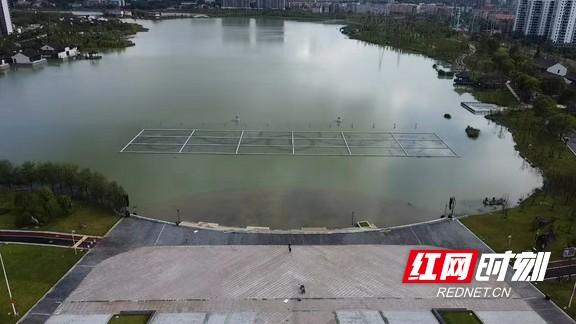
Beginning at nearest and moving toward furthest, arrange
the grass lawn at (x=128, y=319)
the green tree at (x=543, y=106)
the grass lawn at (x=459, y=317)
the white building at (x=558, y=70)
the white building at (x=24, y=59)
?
the grass lawn at (x=128, y=319)
the grass lawn at (x=459, y=317)
the green tree at (x=543, y=106)
the white building at (x=558, y=70)
the white building at (x=24, y=59)

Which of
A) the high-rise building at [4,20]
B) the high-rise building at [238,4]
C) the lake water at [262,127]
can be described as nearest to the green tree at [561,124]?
the lake water at [262,127]

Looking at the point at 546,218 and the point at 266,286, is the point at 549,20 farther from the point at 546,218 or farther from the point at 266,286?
the point at 266,286

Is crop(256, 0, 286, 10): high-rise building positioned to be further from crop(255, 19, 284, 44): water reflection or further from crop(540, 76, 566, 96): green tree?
crop(540, 76, 566, 96): green tree

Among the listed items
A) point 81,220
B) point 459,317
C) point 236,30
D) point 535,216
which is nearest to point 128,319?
point 81,220

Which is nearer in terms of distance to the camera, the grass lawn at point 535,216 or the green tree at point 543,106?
the grass lawn at point 535,216

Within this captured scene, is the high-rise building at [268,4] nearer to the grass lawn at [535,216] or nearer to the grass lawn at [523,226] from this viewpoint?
the grass lawn at [535,216]

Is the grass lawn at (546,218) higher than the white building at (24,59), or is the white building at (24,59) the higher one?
the white building at (24,59)

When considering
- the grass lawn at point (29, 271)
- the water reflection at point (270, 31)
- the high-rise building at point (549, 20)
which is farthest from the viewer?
the water reflection at point (270, 31)
